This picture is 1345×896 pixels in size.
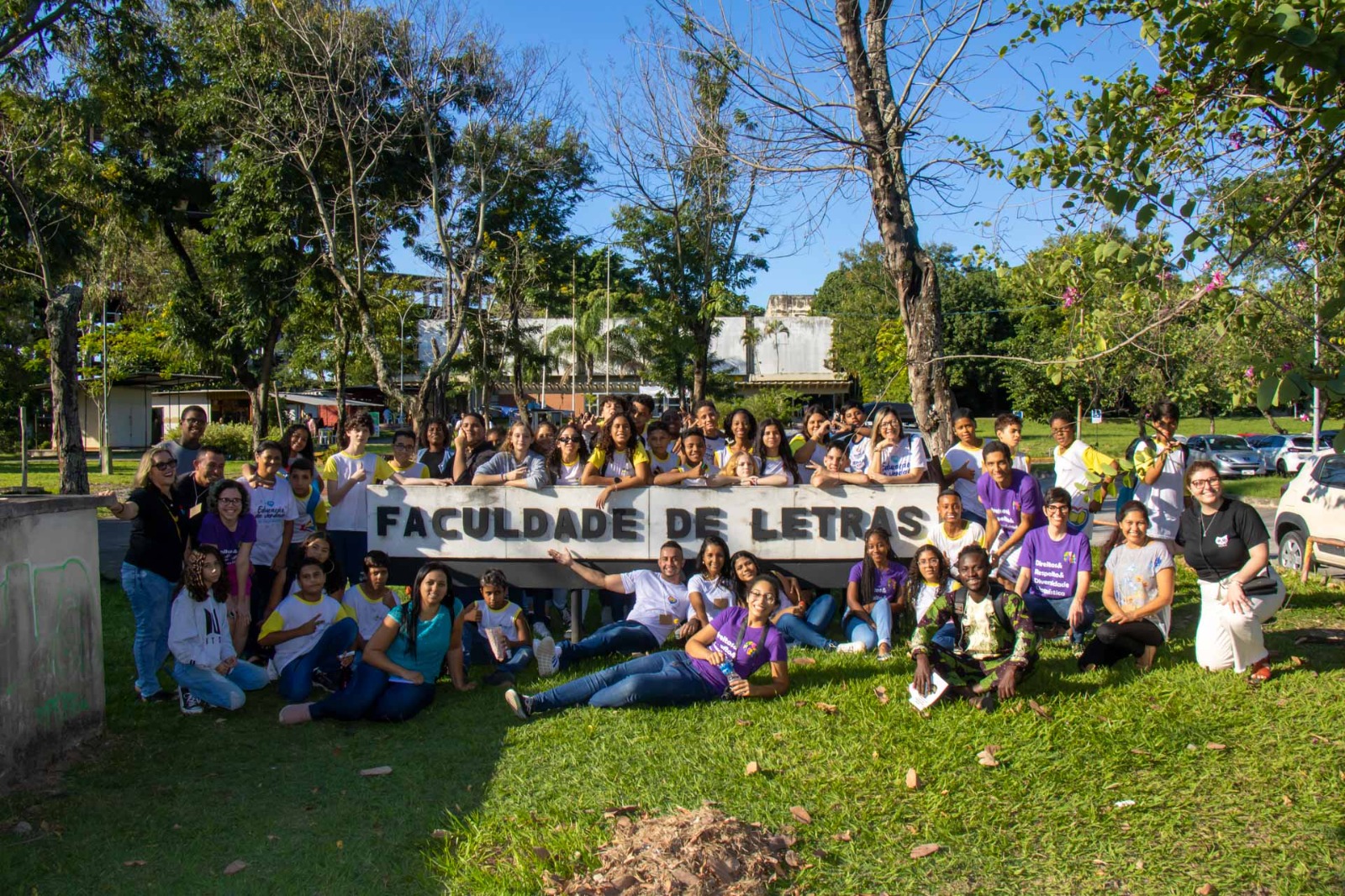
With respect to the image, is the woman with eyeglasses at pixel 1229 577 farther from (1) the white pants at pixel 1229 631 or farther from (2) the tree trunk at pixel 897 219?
(2) the tree trunk at pixel 897 219

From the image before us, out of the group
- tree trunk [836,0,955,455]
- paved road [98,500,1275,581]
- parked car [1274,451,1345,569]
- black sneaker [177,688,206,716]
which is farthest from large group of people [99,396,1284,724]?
paved road [98,500,1275,581]

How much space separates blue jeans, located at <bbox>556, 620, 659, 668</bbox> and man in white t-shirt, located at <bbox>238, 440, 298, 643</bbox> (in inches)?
64.2

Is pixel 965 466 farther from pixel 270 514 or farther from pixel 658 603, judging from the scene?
pixel 270 514

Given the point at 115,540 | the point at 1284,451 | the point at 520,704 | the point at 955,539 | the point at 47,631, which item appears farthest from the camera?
the point at 1284,451

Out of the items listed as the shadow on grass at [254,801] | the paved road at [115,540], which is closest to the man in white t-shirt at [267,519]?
the shadow on grass at [254,801]

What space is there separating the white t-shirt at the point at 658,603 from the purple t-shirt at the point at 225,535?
270 centimetres

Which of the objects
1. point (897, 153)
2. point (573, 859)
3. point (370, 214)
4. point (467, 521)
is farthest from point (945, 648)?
point (370, 214)

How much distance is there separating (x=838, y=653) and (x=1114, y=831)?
9.18 ft

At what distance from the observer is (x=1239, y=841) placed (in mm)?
4246

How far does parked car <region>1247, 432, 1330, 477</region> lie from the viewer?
2705 cm

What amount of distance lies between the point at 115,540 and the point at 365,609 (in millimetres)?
8417

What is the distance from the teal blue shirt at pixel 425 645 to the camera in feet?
20.7

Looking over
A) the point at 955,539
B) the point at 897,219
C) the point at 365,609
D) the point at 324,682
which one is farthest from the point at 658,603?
the point at 897,219

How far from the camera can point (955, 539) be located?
24.0ft
